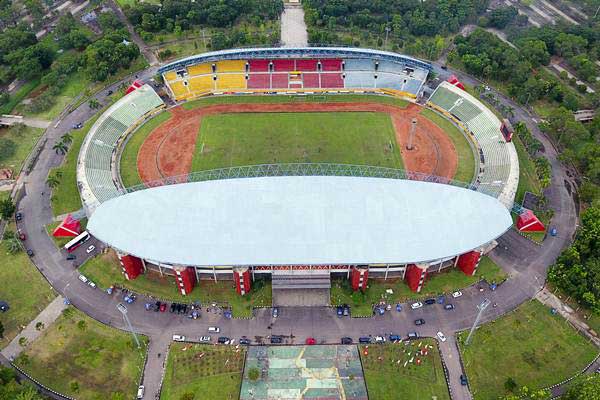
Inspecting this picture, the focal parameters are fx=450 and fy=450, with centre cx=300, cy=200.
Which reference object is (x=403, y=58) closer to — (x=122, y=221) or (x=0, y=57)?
(x=122, y=221)

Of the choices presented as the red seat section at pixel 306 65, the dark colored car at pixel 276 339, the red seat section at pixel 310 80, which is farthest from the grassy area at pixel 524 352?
the red seat section at pixel 306 65

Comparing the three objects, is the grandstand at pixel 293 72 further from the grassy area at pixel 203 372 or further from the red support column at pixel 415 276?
the grassy area at pixel 203 372

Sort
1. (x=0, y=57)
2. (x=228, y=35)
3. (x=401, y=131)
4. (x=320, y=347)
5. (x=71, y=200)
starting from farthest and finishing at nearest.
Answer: (x=228, y=35) < (x=0, y=57) < (x=401, y=131) < (x=71, y=200) < (x=320, y=347)

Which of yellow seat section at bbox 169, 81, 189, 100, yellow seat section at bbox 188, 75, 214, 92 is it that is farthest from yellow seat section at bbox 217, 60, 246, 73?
yellow seat section at bbox 169, 81, 189, 100

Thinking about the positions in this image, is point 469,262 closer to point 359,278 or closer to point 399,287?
point 399,287

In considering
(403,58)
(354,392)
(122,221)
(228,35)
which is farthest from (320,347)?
(228,35)
